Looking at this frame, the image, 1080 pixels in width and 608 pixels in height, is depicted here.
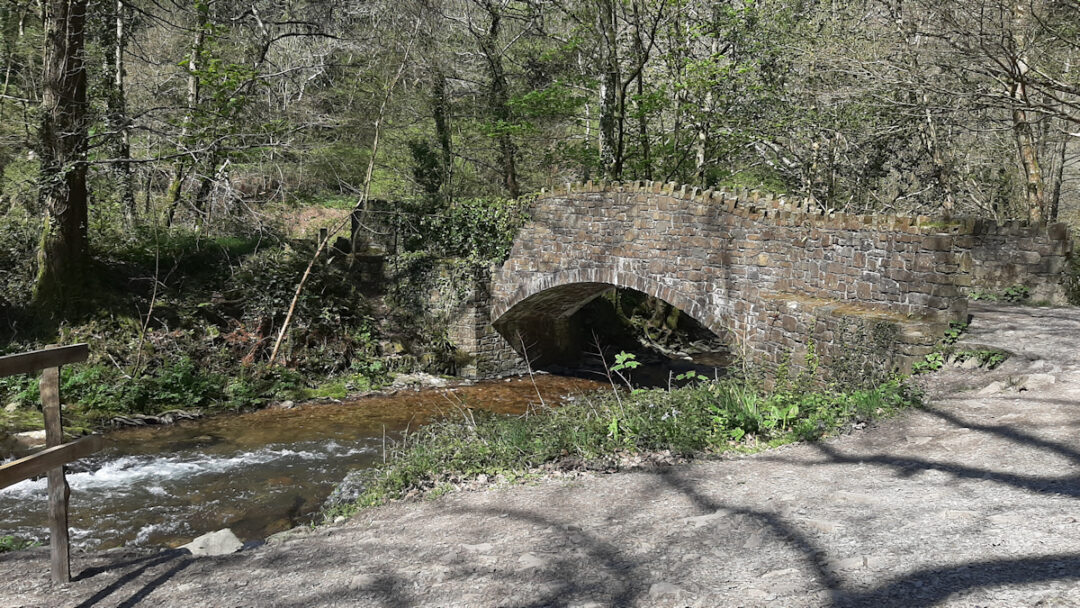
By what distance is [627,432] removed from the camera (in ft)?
18.2

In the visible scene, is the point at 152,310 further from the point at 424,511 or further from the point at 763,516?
the point at 763,516

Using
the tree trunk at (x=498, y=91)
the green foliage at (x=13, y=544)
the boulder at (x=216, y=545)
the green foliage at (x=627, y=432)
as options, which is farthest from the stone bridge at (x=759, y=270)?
the green foliage at (x=13, y=544)

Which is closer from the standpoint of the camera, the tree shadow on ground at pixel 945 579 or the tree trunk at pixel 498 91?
the tree shadow on ground at pixel 945 579

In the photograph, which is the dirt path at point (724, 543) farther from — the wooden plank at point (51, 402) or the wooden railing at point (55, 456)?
the wooden plank at point (51, 402)

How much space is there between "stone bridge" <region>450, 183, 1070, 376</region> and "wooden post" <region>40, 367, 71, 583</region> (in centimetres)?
640

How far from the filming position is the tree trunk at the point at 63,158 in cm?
931

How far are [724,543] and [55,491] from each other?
11.0 feet

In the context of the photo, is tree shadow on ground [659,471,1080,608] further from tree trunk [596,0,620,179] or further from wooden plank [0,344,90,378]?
tree trunk [596,0,620,179]

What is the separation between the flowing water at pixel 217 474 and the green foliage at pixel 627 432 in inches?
45.1

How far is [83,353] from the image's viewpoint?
3893mm

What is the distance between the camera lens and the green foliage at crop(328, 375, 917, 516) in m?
5.38

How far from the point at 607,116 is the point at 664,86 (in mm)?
1344

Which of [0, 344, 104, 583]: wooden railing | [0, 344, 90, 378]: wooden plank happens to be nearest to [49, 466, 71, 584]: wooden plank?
[0, 344, 104, 583]: wooden railing

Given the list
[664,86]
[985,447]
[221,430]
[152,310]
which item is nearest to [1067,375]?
[985,447]
